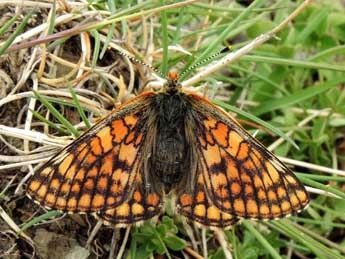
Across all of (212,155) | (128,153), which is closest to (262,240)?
(212,155)

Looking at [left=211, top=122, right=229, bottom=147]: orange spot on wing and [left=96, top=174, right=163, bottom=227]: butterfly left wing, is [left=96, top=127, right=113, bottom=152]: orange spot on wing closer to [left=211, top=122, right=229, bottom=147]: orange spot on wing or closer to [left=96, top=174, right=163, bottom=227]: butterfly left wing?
[left=96, top=174, right=163, bottom=227]: butterfly left wing

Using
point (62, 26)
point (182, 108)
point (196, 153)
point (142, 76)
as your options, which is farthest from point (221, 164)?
point (62, 26)

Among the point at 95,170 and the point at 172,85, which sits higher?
the point at 172,85

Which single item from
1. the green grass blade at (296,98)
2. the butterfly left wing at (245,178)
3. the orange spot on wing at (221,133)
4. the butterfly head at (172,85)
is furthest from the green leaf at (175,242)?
the green grass blade at (296,98)

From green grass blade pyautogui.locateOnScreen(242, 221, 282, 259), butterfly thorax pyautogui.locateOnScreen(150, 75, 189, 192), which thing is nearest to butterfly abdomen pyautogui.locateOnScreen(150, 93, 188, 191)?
butterfly thorax pyautogui.locateOnScreen(150, 75, 189, 192)

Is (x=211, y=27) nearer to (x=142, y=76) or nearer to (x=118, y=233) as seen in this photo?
(x=142, y=76)

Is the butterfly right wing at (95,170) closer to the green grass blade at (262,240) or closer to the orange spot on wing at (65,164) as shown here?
the orange spot on wing at (65,164)

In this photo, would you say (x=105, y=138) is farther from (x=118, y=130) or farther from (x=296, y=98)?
(x=296, y=98)
